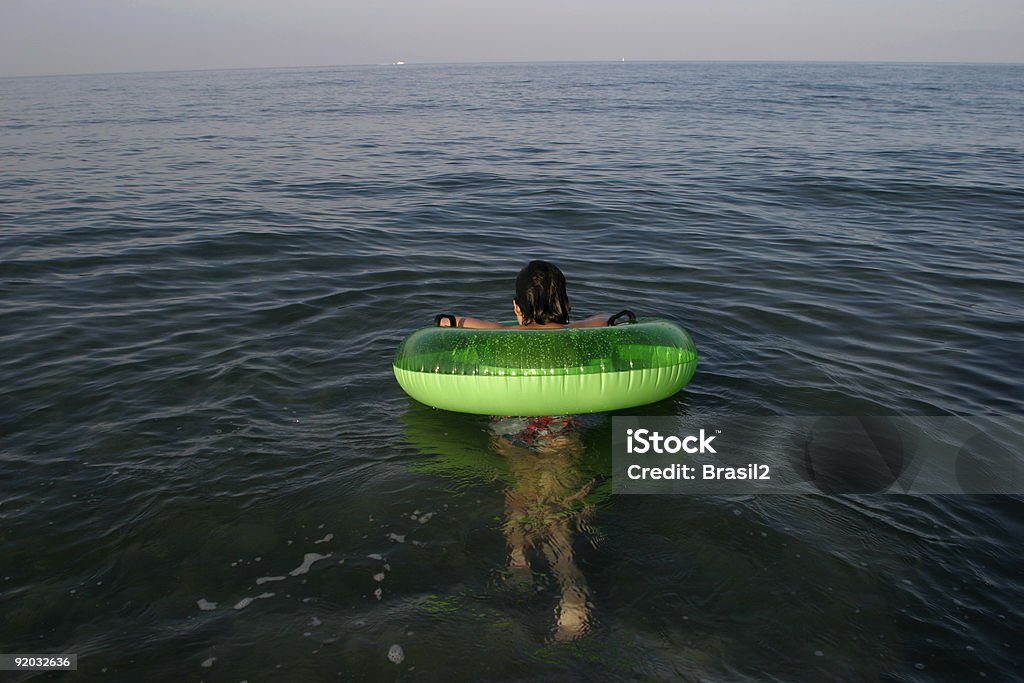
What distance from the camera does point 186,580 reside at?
4.07 meters

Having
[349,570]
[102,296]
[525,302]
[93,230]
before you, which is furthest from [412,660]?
[93,230]

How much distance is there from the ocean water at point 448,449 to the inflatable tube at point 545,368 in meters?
0.49

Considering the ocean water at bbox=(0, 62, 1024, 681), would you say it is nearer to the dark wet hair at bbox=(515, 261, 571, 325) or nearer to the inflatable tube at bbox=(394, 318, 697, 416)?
the inflatable tube at bbox=(394, 318, 697, 416)

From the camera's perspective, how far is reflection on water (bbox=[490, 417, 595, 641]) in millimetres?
3941

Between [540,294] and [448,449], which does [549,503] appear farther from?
[540,294]

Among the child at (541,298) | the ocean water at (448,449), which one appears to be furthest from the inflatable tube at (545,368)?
the ocean water at (448,449)

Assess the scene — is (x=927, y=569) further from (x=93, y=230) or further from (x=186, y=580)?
(x=93, y=230)

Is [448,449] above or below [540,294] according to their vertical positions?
below

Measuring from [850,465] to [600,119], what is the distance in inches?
1070

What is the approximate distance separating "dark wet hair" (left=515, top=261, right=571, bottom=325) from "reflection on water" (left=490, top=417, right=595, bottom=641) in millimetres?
745

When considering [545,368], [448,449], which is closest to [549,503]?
[545,368]

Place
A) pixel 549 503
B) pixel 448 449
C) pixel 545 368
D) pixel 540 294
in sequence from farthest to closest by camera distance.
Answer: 1. pixel 448 449
2. pixel 540 294
3. pixel 545 368
4. pixel 549 503

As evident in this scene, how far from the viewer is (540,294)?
209 inches

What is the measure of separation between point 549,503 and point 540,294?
1.46 meters
